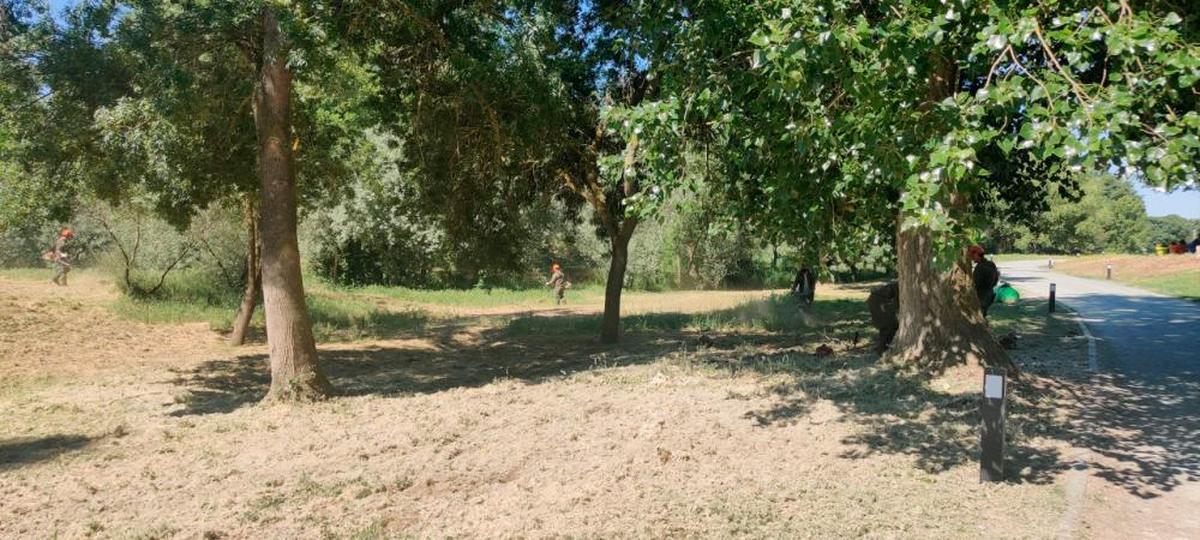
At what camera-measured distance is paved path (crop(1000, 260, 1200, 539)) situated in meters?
5.03

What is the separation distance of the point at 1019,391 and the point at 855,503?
4.48 meters

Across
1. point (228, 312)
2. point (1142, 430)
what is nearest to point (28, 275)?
point (228, 312)

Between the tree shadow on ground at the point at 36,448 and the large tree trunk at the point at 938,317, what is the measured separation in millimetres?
9068

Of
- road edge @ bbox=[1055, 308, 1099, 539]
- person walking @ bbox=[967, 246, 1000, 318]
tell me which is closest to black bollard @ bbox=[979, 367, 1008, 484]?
road edge @ bbox=[1055, 308, 1099, 539]

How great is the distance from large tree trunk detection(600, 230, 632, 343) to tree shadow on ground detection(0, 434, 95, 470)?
8.76 m

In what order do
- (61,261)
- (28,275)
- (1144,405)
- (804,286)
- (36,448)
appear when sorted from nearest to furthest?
(36,448), (1144,405), (804,286), (61,261), (28,275)

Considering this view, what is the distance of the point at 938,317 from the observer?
9.52 m

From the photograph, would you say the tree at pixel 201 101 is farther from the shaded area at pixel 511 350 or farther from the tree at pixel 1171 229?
the tree at pixel 1171 229

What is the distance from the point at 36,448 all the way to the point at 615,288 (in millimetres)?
9453

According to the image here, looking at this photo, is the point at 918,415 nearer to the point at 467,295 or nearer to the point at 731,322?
the point at 731,322

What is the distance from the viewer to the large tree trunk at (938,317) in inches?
367

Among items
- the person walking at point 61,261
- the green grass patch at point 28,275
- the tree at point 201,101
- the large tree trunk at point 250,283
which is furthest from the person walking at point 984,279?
the green grass patch at point 28,275

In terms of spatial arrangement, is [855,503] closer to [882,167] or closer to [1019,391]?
[882,167]

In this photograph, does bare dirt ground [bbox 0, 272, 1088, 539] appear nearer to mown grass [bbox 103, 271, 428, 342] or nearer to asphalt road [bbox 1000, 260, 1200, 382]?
asphalt road [bbox 1000, 260, 1200, 382]
